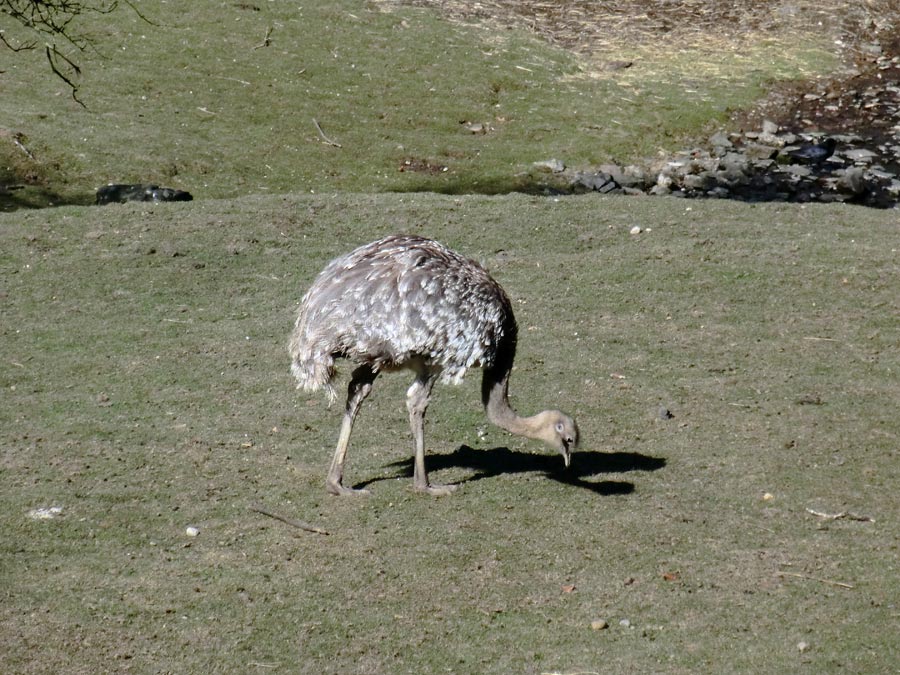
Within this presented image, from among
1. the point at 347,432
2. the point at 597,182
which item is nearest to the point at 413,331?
the point at 347,432

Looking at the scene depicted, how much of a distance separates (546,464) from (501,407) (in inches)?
28.5

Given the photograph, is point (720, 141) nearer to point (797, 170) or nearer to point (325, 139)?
point (797, 170)

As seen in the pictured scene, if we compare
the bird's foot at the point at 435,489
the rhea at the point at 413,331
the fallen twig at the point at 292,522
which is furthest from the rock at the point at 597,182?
the fallen twig at the point at 292,522

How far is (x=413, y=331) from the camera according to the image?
7441 millimetres

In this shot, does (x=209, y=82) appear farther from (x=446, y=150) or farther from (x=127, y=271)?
(x=127, y=271)

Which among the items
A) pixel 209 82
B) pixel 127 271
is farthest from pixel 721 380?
pixel 209 82

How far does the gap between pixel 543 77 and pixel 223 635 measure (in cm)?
1425

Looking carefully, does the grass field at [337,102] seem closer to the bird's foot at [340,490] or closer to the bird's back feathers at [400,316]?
the bird's back feathers at [400,316]

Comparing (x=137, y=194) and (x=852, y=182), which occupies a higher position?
(x=852, y=182)

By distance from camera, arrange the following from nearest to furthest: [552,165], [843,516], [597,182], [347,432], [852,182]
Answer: [843,516] → [347,432] → [597,182] → [852,182] → [552,165]

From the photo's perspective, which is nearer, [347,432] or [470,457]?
[347,432]

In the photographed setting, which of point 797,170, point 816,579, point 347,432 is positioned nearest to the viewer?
point 816,579

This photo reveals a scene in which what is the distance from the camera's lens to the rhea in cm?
746

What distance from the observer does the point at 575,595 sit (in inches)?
265
